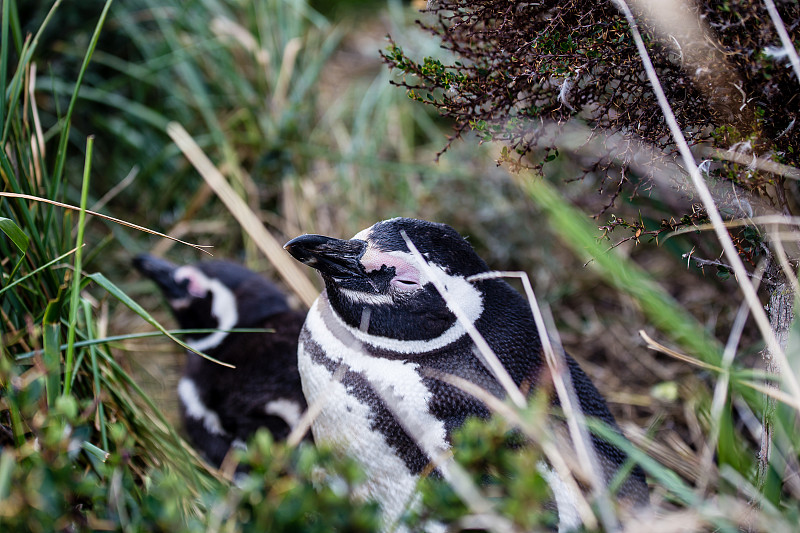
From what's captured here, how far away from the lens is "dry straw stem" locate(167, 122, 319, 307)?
2111 mm

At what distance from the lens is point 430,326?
1.34 metres

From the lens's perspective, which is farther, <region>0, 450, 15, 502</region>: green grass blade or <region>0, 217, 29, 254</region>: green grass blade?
<region>0, 217, 29, 254</region>: green grass blade

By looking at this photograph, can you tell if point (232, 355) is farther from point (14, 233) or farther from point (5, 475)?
point (5, 475)

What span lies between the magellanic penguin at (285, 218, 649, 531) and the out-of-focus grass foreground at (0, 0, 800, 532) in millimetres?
105

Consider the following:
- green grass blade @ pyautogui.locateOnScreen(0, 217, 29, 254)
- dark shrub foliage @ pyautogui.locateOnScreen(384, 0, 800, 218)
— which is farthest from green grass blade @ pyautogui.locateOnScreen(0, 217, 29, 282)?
dark shrub foliage @ pyautogui.locateOnScreen(384, 0, 800, 218)

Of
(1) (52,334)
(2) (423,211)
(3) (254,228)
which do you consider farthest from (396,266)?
(2) (423,211)

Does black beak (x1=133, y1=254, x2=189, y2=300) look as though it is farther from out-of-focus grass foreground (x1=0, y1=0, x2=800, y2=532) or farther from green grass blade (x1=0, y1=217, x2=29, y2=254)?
green grass blade (x1=0, y1=217, x2=29, y2=254)

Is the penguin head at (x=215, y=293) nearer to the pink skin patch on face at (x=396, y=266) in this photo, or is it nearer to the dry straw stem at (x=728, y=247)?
the pink skin patch on face at (x=396, y=266)

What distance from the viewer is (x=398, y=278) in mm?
1317

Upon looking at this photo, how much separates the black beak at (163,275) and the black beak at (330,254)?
923 mm

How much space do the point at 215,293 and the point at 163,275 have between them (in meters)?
0.18

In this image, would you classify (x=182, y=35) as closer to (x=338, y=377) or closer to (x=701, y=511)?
(x=338, y=377)

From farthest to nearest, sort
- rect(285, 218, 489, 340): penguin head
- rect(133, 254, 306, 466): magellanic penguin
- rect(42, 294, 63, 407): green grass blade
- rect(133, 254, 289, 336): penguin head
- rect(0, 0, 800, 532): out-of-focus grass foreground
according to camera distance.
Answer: rect(133, 254, 289, 336): penguin head < rect(133, 254, 306, 466): magellanic penguin < rect(285, 218, 489, 340): penguin head < rect(42, 294, 63, 407): green grass blade < rect(0, 0, 800, 532): out-of-focus grass foreground

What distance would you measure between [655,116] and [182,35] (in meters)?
2.31
